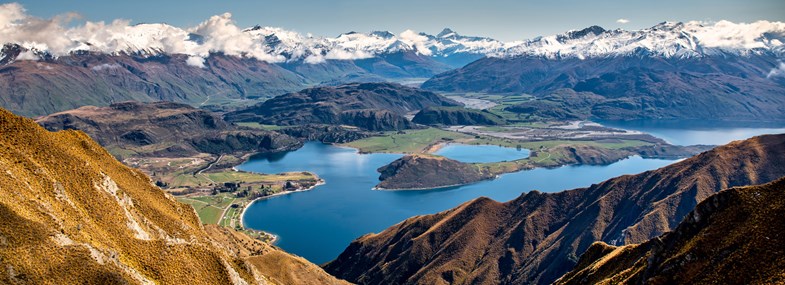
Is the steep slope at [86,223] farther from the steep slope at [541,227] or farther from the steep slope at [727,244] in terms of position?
the steep slope at [541,227]

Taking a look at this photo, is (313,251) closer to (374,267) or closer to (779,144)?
(374,267)

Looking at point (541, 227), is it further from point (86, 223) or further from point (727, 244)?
point (86, 223)

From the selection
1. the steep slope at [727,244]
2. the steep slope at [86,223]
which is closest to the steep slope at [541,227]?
the steep slope at [86,223]

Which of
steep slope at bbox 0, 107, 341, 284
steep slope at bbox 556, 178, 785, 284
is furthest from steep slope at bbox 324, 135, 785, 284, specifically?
steep slope at bbox 556, 178, 785, 284

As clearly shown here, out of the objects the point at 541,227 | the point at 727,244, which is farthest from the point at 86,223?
the point at 541,227

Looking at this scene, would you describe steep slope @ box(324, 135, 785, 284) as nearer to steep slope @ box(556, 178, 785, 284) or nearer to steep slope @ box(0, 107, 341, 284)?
steep slope @ box(0, 107, 341, 284)

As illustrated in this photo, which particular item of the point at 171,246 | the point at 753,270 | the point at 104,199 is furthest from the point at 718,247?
the point at 104,199

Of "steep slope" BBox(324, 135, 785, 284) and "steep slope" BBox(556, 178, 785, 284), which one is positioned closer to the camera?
"steep slope" BBox(556, 178, 785, 284)
